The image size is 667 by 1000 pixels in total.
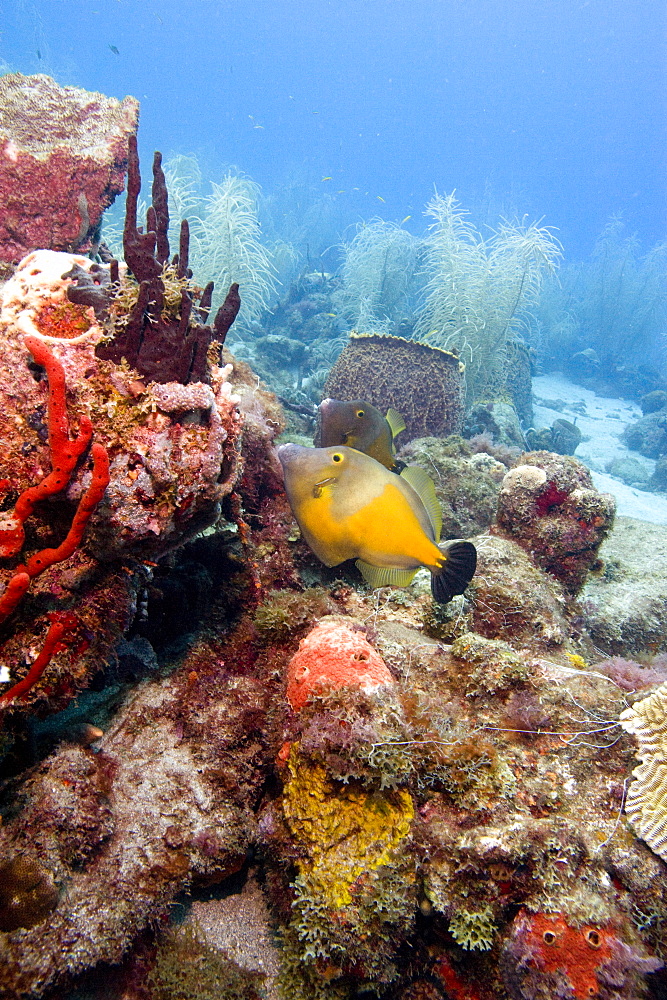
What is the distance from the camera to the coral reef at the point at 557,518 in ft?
13.7

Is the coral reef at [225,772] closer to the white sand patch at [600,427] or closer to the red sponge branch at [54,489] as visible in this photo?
the red sponge branch at [54,489]

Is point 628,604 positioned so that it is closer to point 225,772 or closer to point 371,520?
point 371,520

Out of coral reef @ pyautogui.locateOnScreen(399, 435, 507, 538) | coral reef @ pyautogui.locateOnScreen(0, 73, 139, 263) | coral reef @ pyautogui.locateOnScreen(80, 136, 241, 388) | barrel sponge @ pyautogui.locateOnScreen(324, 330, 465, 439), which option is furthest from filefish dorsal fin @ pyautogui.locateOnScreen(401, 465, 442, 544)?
barrel sponge @ pyautogui.locateOnScreen(324, 330, 465, 439)

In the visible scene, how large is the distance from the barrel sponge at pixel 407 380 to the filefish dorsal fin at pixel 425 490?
5.90 meters

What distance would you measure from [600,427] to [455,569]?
20.7 meters

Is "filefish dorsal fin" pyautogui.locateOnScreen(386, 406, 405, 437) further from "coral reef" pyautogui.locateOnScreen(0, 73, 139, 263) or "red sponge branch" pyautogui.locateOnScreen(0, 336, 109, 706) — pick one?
"coral reef" pyautogui.locateOnScreen(0, 73, 139, 263)

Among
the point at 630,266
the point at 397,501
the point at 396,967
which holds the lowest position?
the point at 396,967

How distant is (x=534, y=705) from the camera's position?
2.38m

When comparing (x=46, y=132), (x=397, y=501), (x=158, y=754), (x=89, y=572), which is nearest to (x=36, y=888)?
(x=158, y=754)

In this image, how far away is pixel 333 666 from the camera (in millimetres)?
2391

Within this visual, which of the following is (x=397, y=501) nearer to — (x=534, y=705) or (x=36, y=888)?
(x=534, y=705)

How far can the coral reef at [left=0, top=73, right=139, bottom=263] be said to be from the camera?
180 inches

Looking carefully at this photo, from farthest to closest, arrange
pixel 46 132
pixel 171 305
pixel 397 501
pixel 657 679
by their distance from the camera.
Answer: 1. pixel 46 132
2. pixel 657 679
3. pixel 397 501
4. pixel 171 305

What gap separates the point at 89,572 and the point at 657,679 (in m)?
3.15
